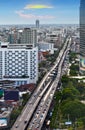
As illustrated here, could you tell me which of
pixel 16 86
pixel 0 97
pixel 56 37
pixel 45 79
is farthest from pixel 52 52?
pixel 0 97

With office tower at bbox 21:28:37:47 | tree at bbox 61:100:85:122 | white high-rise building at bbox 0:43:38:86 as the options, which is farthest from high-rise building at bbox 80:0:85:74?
tree at bbox 61:100:85:122

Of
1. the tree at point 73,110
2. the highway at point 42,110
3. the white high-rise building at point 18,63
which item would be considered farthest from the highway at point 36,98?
the tree at point 73,110

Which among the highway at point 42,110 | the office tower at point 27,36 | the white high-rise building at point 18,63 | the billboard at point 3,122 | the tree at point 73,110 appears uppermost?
the office tower at point 27,36

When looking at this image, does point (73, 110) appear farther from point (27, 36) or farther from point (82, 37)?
point (27, 36)

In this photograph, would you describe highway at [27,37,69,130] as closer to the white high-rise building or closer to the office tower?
the white high-rise building

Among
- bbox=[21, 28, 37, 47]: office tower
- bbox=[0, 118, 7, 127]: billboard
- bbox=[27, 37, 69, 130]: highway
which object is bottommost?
bbox=[27, 37, 69, 130]: highway

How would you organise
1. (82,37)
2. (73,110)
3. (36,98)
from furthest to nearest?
1. (82,37)
2. (36,98)
3. (73,110)

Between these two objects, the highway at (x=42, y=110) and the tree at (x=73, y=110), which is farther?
the tree at (x=73, y=110)

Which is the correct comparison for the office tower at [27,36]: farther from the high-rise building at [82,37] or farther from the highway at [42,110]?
the highway at [42,110]

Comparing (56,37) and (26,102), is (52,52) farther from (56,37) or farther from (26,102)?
(26,102)

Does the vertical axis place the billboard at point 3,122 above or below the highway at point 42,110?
above

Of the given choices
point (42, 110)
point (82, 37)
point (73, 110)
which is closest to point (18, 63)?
point (42, 110)
